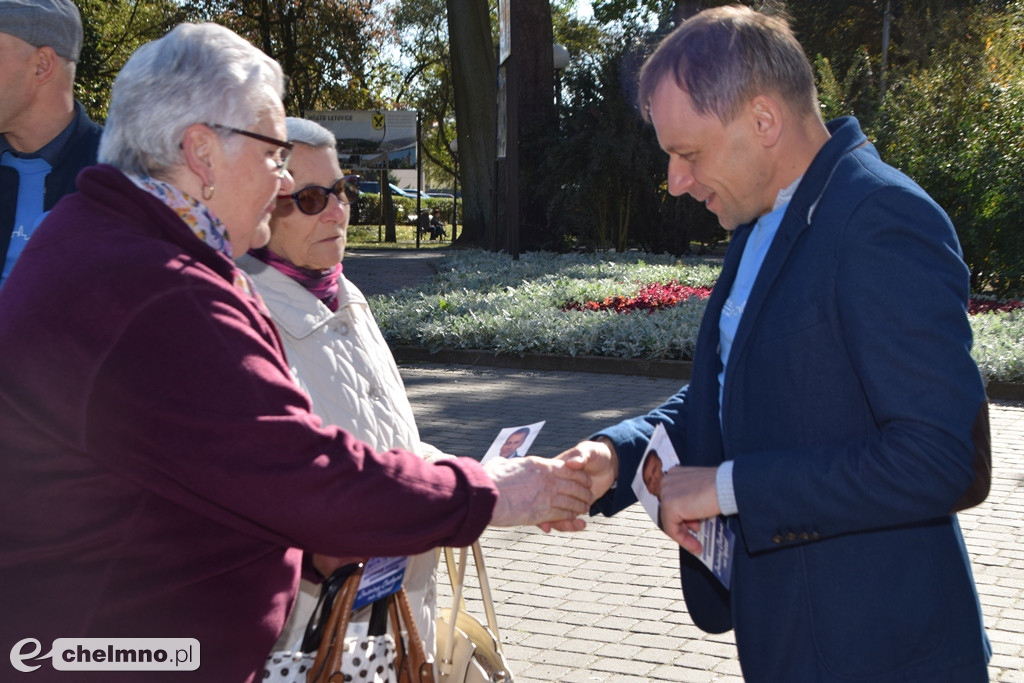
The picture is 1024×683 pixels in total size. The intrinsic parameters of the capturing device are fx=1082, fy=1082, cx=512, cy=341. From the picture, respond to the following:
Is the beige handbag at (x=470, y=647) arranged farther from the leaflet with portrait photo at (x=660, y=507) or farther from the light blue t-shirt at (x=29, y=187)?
the light blue t-shirt at (x=29, y=187)

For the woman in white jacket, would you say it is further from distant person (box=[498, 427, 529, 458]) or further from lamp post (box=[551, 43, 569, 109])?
lamp post (box=[551, 43, 569, 109])

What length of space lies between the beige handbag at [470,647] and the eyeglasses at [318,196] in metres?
1.14

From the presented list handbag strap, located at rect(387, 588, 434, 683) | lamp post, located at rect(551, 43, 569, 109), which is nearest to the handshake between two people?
handbag strap, located at rect(387, 588, 434, 683)

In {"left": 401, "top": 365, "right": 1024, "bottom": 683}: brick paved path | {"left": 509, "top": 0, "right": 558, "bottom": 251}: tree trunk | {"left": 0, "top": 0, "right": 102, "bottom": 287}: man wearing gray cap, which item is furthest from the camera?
{"left": 509, "top": 0, "right": 558, "bottom": 251}: tree trunk

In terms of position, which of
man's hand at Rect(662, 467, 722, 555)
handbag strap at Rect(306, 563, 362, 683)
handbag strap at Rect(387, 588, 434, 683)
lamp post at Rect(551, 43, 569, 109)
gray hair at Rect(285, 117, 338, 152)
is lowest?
handbag strap at Rect(387, 588, 434, 683)

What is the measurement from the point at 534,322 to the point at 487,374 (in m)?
1.12

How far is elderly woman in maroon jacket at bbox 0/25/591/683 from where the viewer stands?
175cm

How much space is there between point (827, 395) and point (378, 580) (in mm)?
982

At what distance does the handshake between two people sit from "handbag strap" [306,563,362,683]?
1.17 feet

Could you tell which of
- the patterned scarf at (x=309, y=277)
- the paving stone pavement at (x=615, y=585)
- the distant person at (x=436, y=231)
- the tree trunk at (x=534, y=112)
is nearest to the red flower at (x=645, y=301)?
the paving stone pavement at (x=615, y=585)

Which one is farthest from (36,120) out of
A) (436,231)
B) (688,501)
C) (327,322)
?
(436,231)

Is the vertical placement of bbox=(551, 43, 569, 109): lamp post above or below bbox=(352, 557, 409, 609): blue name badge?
above

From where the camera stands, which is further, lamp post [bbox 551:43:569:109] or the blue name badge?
lamp post [bbox 551:43:569:109]

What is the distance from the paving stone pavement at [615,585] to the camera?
4.46m
